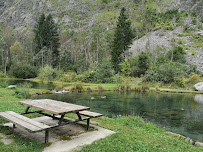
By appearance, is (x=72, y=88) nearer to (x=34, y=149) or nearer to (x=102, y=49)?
(x=34, y=149)

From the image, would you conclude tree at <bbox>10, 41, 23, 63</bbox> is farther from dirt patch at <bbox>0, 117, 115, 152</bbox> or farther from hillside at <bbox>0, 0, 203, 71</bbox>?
dirt patch at <bbox>0, 117, 115, 152</bbox>

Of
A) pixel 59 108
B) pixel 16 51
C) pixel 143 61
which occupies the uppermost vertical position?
pixel 16 51

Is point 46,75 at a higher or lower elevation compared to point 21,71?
lower

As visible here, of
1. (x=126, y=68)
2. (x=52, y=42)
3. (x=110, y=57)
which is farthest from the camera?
(x=52, y=42)

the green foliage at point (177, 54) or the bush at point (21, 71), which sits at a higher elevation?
the green foliage at point (177, 54)

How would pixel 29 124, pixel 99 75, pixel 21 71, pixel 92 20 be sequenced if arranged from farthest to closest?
pixel 92 20 < pixel 21 71 < pixel 99 75 < pixel 29 124

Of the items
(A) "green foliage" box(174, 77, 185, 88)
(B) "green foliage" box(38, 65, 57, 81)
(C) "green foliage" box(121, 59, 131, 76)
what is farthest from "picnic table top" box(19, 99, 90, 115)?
(B) "green foliage" box(38, 65, 57, 81)

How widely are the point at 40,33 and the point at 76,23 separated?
2565cm

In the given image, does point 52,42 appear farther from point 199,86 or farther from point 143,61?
point 199,86

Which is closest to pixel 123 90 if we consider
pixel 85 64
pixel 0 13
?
pixel 85 64

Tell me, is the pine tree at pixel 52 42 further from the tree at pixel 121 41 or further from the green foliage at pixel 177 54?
the green foliage at pixel 177 54

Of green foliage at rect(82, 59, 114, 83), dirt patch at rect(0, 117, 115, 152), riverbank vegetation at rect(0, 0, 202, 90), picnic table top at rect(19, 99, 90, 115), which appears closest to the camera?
dirt patch at rect(0, 117, 115, 152)

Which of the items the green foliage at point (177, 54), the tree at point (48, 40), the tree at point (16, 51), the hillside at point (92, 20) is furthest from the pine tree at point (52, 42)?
the green foliage at point (177, 54)

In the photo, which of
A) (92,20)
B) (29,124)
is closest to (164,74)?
(29,124)
